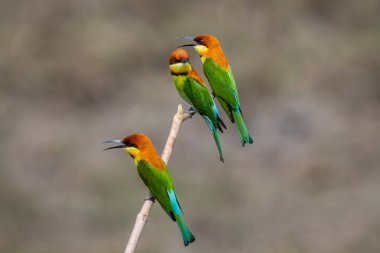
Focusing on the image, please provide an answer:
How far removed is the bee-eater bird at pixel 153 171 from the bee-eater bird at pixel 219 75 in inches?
6.9

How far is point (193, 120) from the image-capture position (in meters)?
9.00

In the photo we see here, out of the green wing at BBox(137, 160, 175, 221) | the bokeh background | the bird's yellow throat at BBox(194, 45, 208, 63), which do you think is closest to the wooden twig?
the green wing at BBox(137, 160, 175, 221)

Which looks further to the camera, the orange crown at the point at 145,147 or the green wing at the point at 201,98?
the green wing at the point at 201,98

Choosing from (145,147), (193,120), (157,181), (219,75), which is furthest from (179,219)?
(193,120)

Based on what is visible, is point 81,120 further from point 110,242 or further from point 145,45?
point 110,242

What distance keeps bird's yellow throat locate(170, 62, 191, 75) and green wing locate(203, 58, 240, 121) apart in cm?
4

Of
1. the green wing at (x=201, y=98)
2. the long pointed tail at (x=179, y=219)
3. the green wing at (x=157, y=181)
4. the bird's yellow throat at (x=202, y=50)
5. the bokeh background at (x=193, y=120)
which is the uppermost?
the bird's yellow throat at (x=202, y=50)

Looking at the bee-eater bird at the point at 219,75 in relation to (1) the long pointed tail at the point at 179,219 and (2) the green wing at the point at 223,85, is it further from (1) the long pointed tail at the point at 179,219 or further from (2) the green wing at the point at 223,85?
Answer: (1) the long pointed tail at the point at 179,219

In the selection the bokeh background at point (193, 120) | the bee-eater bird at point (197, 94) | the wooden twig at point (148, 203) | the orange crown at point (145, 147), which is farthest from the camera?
the bokeh background at point (193, 120)

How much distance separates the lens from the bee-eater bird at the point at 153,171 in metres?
1.69

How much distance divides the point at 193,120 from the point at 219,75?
7.24 metres

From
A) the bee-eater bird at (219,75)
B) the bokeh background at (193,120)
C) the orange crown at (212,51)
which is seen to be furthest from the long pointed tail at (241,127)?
the bokeh background at (193,120)

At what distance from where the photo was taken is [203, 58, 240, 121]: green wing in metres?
1.74

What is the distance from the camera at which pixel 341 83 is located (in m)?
10.0
